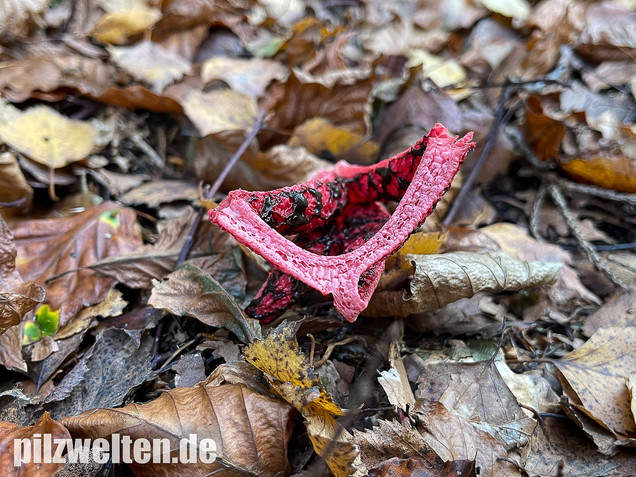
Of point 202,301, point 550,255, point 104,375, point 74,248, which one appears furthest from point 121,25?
point 550,255

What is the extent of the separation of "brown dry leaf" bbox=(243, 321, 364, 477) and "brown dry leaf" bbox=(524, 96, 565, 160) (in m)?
1.99

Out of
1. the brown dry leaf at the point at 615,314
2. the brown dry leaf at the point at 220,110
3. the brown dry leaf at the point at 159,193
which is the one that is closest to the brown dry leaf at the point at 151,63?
the brown dry leaf at the point at 220,110

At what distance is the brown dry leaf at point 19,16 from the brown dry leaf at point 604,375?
4.01m

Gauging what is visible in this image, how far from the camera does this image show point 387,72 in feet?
11.6

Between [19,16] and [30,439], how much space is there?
3.21 metres

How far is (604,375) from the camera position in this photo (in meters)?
1.90

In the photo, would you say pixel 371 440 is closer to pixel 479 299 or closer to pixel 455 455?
pixel 455 455

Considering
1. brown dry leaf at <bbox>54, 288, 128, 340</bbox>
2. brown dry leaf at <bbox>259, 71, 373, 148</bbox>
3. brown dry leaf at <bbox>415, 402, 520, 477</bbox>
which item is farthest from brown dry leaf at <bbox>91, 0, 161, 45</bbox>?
brown dry leaf at <bbox>415, 402, 520, 477</bbox>

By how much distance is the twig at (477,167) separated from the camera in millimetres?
2600

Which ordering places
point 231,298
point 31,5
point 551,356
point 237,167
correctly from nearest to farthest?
point 231,298
point 551,356
point 237,167
point 31,5

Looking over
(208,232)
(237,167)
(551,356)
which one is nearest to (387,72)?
(237,167)

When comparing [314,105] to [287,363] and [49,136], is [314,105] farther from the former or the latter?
[287,363]

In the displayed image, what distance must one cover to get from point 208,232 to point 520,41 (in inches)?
129

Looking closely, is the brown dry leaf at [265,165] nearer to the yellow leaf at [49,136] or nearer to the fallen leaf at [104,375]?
the yellow leaf at [49,136]
